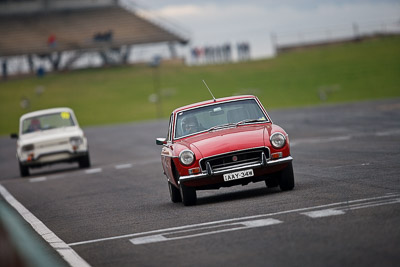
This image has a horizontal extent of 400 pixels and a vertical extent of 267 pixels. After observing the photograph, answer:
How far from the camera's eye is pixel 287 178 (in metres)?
12.9

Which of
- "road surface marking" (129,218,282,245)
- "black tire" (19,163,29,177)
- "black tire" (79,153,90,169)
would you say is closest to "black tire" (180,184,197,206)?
"road surface marking" (129,218,282,245)

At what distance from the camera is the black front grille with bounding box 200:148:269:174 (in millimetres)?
12523

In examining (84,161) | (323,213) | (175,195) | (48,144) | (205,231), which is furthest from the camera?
(84,161)

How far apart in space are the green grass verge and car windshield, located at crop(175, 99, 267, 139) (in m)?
44.5

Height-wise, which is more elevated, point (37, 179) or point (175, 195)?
point (175, 195)

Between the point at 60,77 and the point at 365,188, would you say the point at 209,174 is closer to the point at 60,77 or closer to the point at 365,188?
the point at 365,188

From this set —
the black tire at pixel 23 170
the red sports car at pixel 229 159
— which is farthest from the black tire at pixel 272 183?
the black tire at pixel 23 170

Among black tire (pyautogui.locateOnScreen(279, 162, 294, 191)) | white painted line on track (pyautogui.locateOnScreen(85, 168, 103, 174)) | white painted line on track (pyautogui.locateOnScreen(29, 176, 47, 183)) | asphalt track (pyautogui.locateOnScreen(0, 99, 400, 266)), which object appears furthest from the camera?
white painted line on track (pyautogui.locateOnScreen(85, 168, 103, 174))

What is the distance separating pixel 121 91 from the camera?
74.6 metres

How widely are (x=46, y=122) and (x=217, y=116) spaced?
1328cm

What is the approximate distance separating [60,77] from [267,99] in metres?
23.3

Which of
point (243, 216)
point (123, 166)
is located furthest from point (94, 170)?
point (243, 216)

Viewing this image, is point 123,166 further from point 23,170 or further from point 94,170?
point 23,170

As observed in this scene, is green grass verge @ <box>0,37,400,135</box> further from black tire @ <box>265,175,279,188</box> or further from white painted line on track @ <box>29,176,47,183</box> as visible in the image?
black tire @ <box>265,175,279,188</box>
